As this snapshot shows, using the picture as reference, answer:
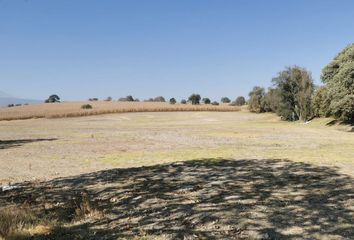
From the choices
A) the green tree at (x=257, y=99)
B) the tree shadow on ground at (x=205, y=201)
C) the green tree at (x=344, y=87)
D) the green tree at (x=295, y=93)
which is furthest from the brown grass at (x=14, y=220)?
the green tree at (x=257, y=99)

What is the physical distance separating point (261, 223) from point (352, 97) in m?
38.4

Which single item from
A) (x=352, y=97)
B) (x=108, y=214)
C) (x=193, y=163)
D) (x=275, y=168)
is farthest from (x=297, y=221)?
(x=352, y=97)

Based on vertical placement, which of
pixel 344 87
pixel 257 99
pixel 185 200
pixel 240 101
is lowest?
pixel 185 200

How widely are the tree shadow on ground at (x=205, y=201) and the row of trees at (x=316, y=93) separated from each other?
99.8ft

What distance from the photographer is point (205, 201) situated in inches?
421

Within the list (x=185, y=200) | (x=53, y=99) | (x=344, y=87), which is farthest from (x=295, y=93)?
(x=53, y=99)

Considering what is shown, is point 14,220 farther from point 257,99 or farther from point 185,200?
point 257,99

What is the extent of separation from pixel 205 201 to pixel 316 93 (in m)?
57.6

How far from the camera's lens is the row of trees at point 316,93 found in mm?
44219

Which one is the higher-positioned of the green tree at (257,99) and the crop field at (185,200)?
the green tree at (257,99)

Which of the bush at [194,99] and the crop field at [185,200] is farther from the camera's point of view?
the bush at [194,99]

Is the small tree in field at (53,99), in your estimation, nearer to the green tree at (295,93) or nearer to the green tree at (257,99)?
the green tree at (257,99)

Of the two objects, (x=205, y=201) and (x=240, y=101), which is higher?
(x=240, y=101)

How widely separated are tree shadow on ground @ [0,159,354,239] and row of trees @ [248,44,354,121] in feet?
99.8
